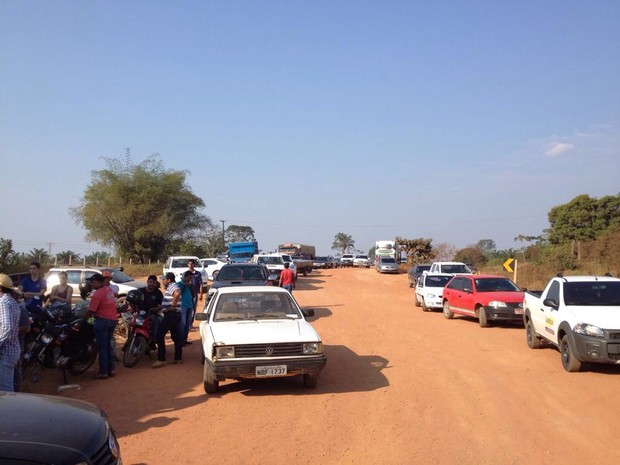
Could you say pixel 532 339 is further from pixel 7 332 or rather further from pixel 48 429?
pixel 48 429

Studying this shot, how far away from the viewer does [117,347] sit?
42.4 feet

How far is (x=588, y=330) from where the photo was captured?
9.62m

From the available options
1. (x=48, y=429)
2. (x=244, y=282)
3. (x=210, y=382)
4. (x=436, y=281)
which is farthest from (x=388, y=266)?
(x=48, y=429)

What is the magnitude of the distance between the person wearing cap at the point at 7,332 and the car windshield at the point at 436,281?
17.1m

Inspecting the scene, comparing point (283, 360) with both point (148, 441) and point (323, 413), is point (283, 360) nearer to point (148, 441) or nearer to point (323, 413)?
point (323, 413)

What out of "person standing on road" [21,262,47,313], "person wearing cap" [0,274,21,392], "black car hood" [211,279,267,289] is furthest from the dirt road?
"black car hood" [211,279,267,289]

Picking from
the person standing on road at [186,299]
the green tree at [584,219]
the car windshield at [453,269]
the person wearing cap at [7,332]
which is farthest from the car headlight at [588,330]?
the green tree at [584,219]

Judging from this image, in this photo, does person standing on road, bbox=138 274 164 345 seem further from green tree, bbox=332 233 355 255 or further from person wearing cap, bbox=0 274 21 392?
green tree, bbox=332 233 355 255

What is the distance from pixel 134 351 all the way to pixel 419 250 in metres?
46.7

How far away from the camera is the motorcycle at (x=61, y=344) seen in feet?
29.9

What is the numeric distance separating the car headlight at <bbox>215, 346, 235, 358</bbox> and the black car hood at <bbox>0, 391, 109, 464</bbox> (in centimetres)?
369

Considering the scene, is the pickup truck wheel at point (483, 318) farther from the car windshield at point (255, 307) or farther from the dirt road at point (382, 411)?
the car windshield at point (255, 307)

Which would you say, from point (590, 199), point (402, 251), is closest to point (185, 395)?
point (590, 199)

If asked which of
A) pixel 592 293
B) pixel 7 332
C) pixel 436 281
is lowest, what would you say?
pixel 436 281
